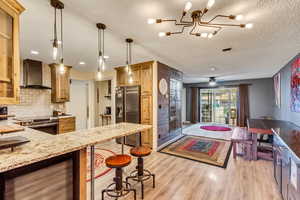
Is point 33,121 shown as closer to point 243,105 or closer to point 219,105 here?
point 243,105

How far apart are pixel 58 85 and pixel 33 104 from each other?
837mm

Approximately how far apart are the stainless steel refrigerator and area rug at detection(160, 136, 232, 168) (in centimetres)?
113

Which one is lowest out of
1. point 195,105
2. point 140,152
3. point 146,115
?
point 140,152

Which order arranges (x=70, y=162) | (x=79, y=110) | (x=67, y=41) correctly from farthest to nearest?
1. (x=79, y=110)
2. (x=67, y=41)
3. (x=70, y=162)

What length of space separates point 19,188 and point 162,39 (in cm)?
253

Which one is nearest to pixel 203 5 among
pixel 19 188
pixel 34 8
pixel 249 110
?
pixel 34 8

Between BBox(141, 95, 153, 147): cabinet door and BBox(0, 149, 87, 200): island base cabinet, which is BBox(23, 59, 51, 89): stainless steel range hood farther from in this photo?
BBox(0, 149, 87, 200): island base cabinet

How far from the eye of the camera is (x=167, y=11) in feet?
5.38

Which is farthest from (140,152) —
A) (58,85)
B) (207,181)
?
(58,85)

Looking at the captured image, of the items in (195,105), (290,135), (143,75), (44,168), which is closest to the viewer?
(44,168)

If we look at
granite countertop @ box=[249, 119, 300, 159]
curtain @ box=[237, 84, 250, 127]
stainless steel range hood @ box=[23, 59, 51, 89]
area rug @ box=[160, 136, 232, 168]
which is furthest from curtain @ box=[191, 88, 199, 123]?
stainless steel range hood @ box=[23, 59, 51, 89]

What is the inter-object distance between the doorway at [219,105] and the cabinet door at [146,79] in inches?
224

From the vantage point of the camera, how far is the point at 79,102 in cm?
524

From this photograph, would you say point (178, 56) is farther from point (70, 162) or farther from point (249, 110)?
point (249, 110)
